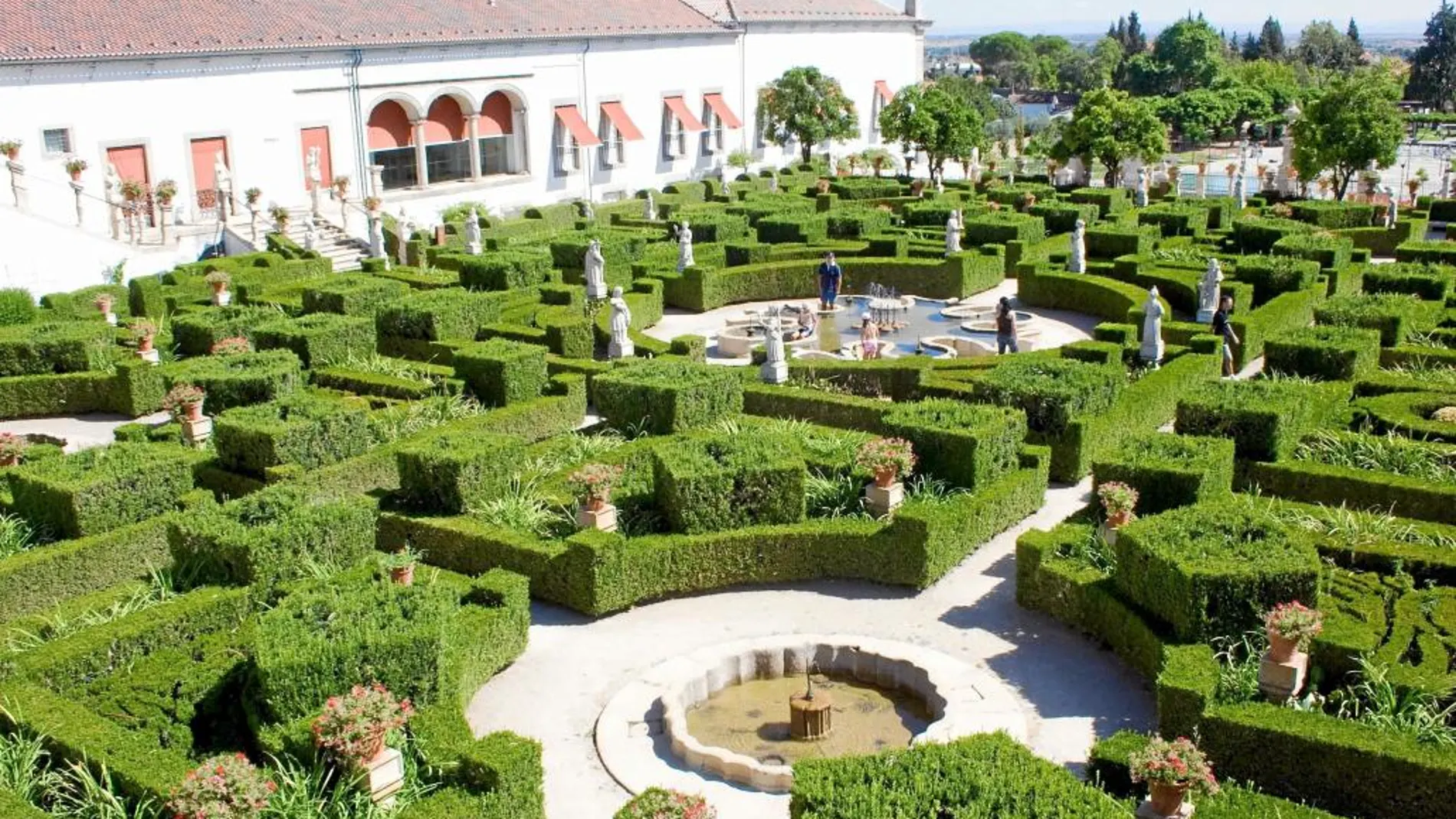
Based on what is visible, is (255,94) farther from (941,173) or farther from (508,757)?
(508,757)

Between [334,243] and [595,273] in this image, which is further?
[334,243]

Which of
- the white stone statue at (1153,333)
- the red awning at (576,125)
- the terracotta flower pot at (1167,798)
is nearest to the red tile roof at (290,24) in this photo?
the red awning at (576,125)

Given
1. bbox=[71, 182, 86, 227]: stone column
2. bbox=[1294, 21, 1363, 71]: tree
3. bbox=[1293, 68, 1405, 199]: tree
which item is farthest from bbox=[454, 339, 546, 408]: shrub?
bbox=[1294, 21, 1363, 71]: tree

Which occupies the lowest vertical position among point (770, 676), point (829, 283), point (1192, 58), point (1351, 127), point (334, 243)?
point (770, 676)

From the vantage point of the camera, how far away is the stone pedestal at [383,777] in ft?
36.4

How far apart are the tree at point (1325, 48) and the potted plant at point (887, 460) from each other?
128m

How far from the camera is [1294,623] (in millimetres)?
11859

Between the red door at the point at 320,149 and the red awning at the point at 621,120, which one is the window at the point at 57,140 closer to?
the red door at the point at 320,149

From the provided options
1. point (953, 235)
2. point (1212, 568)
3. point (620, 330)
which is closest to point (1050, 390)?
point (1212, 568)

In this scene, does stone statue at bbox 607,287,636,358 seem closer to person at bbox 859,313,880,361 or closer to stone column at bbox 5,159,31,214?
person at bbox 859,313,880,361

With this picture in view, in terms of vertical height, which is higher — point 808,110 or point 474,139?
point 808,110

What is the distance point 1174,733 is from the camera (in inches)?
484

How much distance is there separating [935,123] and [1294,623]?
39563mm

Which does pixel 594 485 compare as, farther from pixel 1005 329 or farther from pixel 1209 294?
pixel 1209 294
